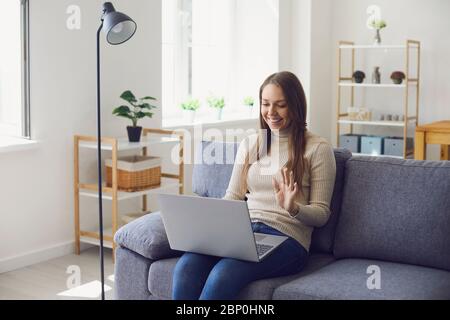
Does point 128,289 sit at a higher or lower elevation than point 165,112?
lower

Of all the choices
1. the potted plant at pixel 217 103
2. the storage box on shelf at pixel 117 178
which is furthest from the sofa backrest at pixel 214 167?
the potted plant at pixel 217 103

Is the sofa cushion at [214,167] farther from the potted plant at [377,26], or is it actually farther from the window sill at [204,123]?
the potted plant at [377,26]

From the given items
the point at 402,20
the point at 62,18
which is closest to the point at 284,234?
the point at 62,18

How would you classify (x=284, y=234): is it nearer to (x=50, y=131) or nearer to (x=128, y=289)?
(x=128, y=289)

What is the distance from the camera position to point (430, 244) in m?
2.49

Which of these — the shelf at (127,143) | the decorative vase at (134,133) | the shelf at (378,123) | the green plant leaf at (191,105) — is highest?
the green plant leaf at (191,105)

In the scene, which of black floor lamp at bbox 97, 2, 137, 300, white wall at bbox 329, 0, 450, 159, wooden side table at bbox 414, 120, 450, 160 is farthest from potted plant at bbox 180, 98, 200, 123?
black floor lamp at bbox 97, 2, 137, 300

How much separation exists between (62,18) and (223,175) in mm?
1664

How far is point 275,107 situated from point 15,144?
5.83 feet

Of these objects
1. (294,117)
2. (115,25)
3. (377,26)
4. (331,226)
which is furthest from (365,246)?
(377,26)

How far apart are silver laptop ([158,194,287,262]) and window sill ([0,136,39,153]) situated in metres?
1.61

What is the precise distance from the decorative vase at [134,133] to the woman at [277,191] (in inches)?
58.9

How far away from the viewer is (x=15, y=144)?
382 centimetres

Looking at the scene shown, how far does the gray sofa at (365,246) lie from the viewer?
2328 mm
